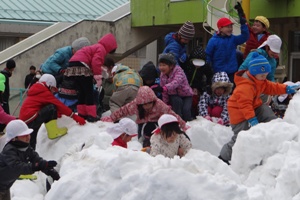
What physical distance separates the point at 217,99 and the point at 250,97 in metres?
2.52

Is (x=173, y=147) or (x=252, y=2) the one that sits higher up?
(x=252, y=2)

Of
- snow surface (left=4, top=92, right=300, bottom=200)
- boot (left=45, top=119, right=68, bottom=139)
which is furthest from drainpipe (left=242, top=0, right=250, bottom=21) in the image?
snow surface (left=4, top=92, right=300, bottom=200)

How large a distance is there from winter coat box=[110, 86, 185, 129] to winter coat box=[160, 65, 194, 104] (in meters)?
0.76

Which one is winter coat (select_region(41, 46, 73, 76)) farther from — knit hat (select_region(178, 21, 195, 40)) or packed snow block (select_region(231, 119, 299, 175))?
packed snow block (select_region(231, 119, 299, 175))

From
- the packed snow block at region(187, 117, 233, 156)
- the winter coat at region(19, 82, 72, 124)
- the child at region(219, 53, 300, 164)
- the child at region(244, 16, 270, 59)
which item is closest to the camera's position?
the child at region(219, 53, 300, 164)

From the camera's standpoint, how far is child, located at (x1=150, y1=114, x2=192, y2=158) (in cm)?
809

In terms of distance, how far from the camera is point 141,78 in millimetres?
11516

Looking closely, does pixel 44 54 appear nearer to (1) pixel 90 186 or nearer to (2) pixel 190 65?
(2) pixel 190 65

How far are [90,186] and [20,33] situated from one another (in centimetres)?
2129

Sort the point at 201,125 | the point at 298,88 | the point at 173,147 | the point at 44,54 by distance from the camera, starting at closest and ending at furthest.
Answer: the point at 173,147, the point at 298,88, the point at 201,125, the point at 44,54

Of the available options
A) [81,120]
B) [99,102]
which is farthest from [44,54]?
[81,120]

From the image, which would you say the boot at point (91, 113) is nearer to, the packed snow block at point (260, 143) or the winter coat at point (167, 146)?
the winter coat at point (167, 146)

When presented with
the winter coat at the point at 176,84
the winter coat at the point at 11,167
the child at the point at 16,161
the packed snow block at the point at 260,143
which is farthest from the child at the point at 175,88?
the winter coat at the point at 11,167

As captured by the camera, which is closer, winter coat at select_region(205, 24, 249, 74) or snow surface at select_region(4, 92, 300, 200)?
snow surface at select_region(4, 92, 300, 200)
